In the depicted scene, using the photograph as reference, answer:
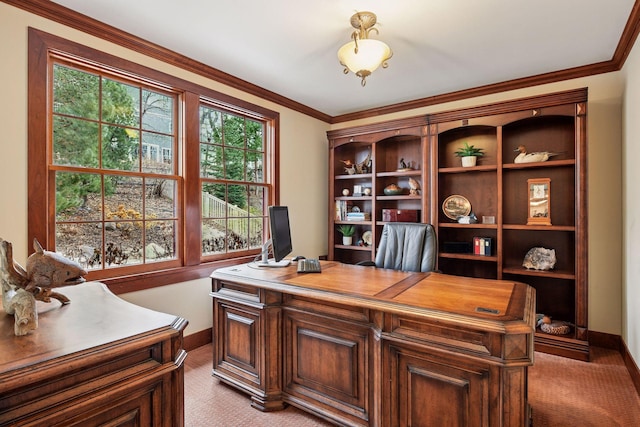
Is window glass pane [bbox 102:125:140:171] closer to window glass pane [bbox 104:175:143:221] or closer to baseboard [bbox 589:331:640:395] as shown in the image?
window glass pane [bbox 104:175:143:221]

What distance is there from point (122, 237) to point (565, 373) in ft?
A: 12.3

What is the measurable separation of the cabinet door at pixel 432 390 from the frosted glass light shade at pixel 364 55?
73.3 inches

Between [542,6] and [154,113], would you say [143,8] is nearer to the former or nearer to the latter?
[154,113]

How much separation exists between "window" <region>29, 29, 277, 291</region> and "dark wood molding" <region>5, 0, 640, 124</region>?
6.1 inches

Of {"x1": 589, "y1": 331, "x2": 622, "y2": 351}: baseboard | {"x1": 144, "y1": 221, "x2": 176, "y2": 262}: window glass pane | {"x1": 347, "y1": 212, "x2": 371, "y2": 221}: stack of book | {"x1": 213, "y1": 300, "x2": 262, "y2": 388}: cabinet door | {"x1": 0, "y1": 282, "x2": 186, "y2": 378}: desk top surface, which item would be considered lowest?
{"x1": 589, "y1": 331, "x2": 622, "y2": 351}: baseboard

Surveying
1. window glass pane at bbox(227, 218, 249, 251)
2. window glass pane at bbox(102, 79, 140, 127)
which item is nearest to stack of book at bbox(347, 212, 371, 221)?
window glass pane at bbox(227, 218, 249, 251)

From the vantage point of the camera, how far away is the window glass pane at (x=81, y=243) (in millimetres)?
2373

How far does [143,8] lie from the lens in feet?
7.41

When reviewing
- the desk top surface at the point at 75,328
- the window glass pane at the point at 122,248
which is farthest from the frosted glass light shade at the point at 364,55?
the window glass pane at the point at 122,248

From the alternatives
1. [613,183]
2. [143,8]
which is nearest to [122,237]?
[143,8]

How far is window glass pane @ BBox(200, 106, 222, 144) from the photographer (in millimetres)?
3297

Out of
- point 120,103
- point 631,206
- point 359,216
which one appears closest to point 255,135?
point 120,103

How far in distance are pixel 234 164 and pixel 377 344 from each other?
2549 millimetres

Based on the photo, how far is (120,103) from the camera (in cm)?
271
